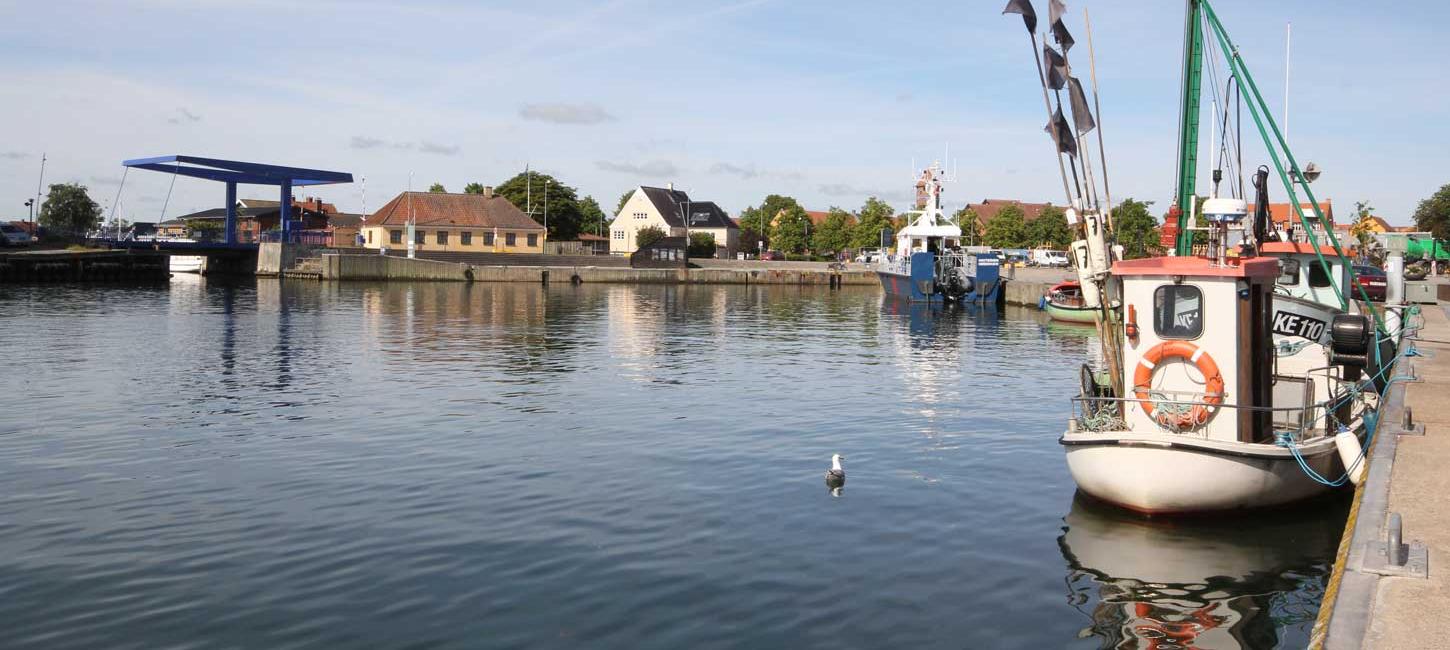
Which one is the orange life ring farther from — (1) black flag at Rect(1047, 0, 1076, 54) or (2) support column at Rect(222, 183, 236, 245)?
(2) support column at Rect(222, 183, 236, 245)

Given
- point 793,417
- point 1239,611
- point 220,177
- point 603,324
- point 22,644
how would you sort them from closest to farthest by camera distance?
point 22,644
point 1239,611
point 793,417
point 603,324
point 220,177

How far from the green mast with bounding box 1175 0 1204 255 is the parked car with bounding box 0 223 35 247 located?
93.7m

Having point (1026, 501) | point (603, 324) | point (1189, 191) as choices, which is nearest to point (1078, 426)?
point (1026, 501)

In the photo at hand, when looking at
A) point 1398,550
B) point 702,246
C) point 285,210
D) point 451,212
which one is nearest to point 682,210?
point 702,246

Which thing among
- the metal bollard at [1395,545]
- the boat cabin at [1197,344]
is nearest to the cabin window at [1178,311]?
the boat cabin at [1197,344]

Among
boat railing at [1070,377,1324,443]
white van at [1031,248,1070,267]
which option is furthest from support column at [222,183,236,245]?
boat railing at [1070,377,1324,443]

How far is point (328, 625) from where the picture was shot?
10.1 metres

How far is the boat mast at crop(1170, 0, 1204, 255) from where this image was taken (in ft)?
72.4

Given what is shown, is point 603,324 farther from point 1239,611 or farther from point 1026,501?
point 1239,611

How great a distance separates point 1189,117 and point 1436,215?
304ft

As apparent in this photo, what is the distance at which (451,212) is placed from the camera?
114 meters

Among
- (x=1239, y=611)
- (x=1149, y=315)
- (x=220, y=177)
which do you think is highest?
(x=220, y=177)

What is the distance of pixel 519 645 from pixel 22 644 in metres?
4.17

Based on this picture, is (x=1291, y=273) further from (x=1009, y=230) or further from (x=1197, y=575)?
(x=1009, y=230)
